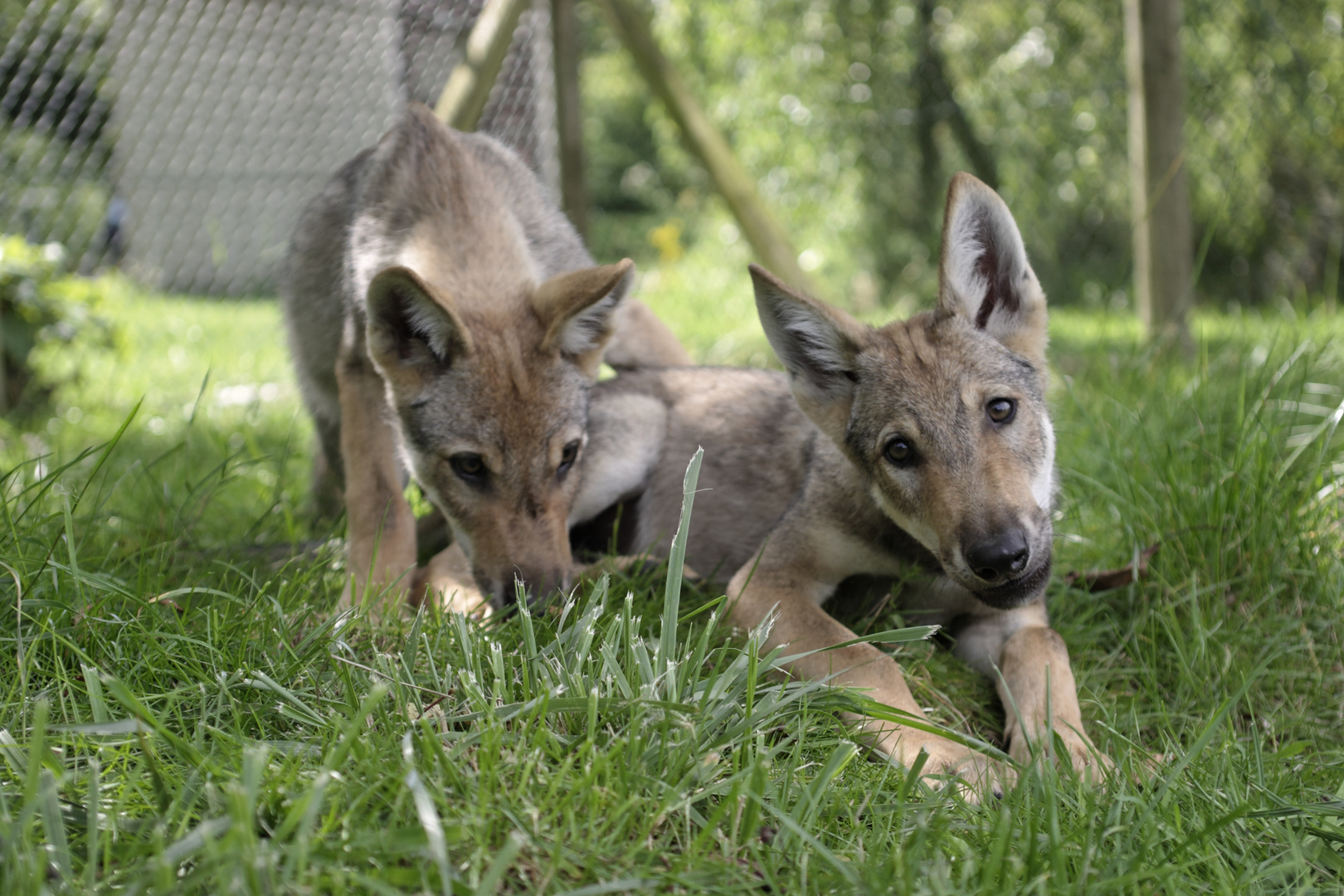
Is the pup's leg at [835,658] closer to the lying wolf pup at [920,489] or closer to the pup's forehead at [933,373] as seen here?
the lying wolf pup at [920,489]

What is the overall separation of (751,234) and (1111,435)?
335 centimetres

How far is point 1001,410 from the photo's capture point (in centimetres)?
288

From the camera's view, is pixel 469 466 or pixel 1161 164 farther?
pixel 1161 164

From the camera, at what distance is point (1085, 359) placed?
5.88 meters

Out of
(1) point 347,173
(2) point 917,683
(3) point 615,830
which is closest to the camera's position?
(3) point 615,830

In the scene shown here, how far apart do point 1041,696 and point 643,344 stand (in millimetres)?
2768

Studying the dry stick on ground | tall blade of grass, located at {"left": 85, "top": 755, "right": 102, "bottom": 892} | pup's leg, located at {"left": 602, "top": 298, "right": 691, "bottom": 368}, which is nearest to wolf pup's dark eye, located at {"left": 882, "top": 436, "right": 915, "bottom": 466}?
pup's leg, located at {"left": 602, "top": 298, "right": 691, "bottom": 368}

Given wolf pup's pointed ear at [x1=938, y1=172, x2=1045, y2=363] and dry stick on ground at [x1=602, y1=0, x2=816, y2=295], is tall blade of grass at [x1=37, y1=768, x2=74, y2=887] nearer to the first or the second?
wolf pup's pointed ear at [x1=938, y1=172, x2=1045, y2=363]

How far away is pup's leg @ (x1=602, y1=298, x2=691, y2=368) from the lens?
4727mm

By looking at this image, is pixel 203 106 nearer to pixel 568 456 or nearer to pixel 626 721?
pixel 568 456

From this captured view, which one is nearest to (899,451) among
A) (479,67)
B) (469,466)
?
(469,466)

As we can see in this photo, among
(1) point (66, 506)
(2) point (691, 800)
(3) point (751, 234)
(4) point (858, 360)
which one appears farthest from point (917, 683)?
(3) point (751, 234)

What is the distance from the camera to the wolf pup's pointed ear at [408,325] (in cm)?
320

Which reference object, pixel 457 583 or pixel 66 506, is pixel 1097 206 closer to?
pixel 457 583
